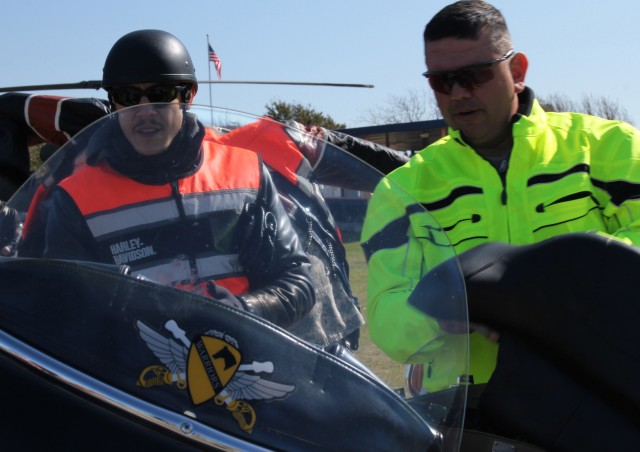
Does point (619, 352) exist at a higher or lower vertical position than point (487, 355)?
higher

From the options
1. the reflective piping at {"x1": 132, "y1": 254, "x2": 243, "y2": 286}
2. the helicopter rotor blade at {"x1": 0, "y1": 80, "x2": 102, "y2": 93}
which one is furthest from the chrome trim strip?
the helicopter rotor blade at {"x1": 0, "y1": 80, "x2": 102, "y2": 93}

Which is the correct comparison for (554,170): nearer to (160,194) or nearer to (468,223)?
(468,223)

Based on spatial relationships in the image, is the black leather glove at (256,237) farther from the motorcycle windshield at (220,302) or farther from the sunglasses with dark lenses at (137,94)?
the sunglasses with dark lenses at (137,94)

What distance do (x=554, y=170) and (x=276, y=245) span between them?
45.5 inches

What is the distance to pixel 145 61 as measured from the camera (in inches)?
130

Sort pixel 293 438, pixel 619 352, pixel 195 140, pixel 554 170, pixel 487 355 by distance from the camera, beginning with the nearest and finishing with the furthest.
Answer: pixel 293 438
pixel 619 352
pixel 195 140
pixel 487 355
pixel 554 170

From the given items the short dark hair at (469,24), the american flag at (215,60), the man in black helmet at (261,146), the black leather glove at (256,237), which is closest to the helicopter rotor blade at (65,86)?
the man in black helmet at (261,146)

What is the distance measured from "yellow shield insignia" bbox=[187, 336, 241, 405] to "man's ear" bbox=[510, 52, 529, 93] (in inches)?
66.5

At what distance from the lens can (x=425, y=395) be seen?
147cm

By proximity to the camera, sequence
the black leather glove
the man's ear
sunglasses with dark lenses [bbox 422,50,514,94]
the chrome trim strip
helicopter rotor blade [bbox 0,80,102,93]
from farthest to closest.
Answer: helicopter rotor blade [bbox 0,80,102,93]
the man's ear
sunglasses with dark lenses [bbox 422,50,514,94]
the black leather glove
the chrome trim strip

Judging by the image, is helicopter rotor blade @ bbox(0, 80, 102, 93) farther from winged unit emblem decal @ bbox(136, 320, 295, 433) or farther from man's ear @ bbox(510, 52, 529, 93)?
winged unit emblem decal @ bbox(136, 320, 295, 433)

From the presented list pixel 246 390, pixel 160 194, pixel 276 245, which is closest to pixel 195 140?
pixel 160 194

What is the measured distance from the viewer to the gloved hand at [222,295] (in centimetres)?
136

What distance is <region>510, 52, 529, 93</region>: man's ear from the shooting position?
263 centimetres
